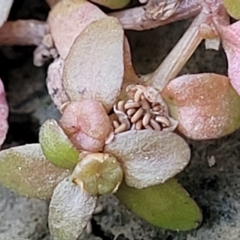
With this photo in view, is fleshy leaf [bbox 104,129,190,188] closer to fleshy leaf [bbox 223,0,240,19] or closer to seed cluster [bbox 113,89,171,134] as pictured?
seed cluster [bbox 113,89,171,134]

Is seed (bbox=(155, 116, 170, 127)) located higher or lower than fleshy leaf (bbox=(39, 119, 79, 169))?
higher

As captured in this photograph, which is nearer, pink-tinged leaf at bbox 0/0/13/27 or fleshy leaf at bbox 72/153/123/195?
fleshy leaf at bbox 72/153/123/195

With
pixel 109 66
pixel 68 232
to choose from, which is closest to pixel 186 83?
pixel 109 66

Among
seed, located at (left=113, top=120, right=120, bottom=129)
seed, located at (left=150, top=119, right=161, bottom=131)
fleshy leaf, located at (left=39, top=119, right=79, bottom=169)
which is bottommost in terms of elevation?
fleshy leaf, located at (left=39, top=119, right=79, bottom=169)

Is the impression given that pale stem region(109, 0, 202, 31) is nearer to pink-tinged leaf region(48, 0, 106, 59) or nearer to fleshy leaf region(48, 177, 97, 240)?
pink-tinged leaf region(48, 0, 106, 59)

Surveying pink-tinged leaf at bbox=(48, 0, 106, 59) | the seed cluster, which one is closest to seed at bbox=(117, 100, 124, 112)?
the seed cluster

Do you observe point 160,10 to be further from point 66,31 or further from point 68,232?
point 68,232

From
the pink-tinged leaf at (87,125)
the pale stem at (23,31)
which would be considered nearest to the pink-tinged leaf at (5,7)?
the pale stem at (23,31)

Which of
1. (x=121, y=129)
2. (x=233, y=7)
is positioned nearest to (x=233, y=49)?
(x=233, y=7)
